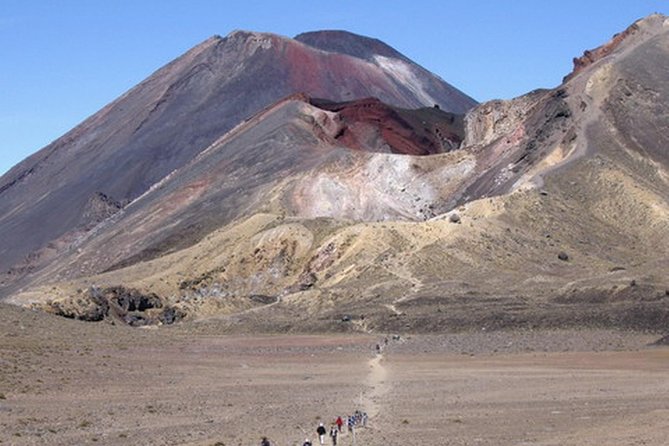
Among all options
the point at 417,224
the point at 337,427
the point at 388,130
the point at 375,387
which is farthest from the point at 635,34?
the point at 337,427

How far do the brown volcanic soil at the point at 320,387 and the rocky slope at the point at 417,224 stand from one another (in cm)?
927

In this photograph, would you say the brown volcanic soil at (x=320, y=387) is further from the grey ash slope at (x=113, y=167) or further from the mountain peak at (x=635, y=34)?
the grey ash slope at (x=113, y=167)

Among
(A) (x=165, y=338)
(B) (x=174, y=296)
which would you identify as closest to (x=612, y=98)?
(B) (x=174, y=296)

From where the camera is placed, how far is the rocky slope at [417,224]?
88938 millimetres

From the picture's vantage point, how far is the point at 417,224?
10575cm

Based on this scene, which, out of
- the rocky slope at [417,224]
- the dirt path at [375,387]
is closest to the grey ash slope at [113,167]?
the rocky slope at [417,224]

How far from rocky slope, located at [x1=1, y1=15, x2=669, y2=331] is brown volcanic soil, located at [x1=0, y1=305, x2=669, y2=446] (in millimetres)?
9274

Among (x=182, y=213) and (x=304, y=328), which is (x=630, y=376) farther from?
(x=182, y=213)

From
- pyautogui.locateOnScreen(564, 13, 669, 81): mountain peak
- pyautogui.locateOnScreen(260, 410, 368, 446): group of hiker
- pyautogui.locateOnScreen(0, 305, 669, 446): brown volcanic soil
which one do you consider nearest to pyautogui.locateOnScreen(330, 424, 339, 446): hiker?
pyautogui.locateOnScreen(260, 410, 368, 446): group of hiker

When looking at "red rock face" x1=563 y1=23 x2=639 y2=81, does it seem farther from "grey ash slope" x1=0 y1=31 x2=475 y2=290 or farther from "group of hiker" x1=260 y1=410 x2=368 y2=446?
"group of hiker" x1=260 y1=410 x2=368 y2=446

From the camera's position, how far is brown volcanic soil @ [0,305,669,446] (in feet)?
122

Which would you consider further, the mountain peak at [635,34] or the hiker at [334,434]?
the mountain peak at [635,34]

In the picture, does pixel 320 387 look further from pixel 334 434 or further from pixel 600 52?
pixel 600 52

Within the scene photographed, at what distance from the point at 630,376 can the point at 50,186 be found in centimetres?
13960
